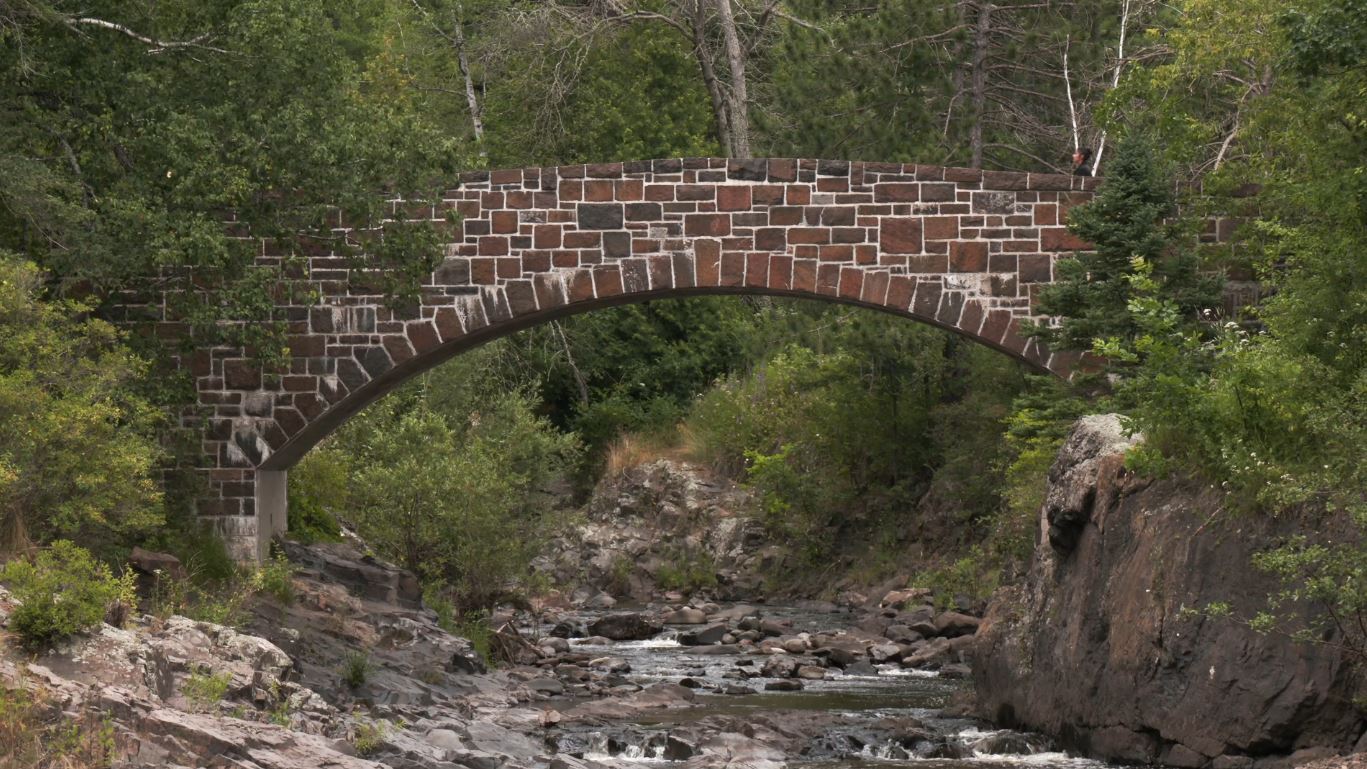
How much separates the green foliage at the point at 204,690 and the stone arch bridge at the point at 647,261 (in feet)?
26.1

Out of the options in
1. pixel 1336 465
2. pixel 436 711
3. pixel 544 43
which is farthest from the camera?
pixel 544 43

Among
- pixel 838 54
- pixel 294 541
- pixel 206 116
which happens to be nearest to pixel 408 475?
pixel 294 541

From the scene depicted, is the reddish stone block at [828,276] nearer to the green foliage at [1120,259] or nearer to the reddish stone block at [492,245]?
the green foliage at [1120,259]

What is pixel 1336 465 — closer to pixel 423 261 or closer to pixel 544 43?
pixel 423 261

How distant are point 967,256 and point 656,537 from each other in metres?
15.5

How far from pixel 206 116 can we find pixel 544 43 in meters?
14.1

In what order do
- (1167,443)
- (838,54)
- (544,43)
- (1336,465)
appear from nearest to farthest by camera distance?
(1336,465)
(1167,443)
(838,54)
(544,43)

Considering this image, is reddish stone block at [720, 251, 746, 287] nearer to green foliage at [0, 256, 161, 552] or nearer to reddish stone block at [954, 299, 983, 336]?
reddish stone block at [954, 299, 983, 336]

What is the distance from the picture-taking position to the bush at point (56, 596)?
1144cm

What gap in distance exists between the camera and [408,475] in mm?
22234

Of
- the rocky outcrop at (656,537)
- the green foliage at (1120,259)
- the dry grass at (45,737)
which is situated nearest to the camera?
the dry grass at (45,737)

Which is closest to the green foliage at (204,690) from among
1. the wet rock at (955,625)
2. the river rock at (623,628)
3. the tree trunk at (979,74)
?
the wet rock at (955,625)

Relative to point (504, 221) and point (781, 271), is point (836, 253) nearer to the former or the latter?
point (781, 271)

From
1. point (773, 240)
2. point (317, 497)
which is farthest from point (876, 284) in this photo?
point (317, 497)
